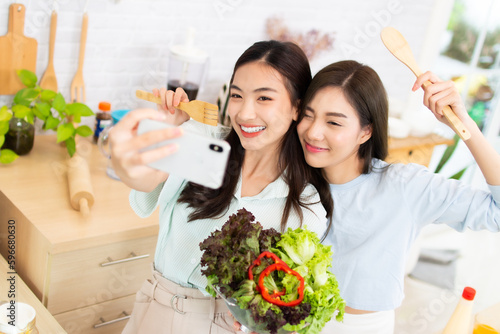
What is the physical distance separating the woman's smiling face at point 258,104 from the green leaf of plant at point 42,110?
979 millimetres

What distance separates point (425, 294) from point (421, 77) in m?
2.43

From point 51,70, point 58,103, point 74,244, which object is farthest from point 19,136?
point 74,244

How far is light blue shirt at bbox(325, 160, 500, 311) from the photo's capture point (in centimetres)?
165

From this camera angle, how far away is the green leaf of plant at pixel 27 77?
7.22 ft

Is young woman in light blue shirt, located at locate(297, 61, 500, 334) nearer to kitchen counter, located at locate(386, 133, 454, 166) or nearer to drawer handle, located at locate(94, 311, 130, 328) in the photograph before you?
drawer handle, located at locate(94, 311, 130, 328)

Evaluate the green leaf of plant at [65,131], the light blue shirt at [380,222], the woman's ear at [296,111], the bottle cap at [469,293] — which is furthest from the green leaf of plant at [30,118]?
the bottle cap at [469,293]

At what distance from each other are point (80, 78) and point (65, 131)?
349mm

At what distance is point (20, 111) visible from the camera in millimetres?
2100

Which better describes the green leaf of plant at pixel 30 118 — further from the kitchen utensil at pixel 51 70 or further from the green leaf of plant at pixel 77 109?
the kitchen utensil at pixel 51 70

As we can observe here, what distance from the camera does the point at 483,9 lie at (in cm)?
416

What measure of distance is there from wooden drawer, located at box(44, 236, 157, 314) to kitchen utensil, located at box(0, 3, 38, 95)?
2.78 feet

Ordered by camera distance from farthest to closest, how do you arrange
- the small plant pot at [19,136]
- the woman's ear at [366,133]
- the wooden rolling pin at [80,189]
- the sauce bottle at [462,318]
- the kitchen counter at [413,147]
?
the kitchen counter at [413,147] < the small plant pot at [19,136] < the wooden rolling pin at [80,189] < the sauce bottle at [462,318] < the woman's ear at [366,133]

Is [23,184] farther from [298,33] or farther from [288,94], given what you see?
[298,33]

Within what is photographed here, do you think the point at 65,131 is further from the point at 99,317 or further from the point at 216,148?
the point at 216,148
